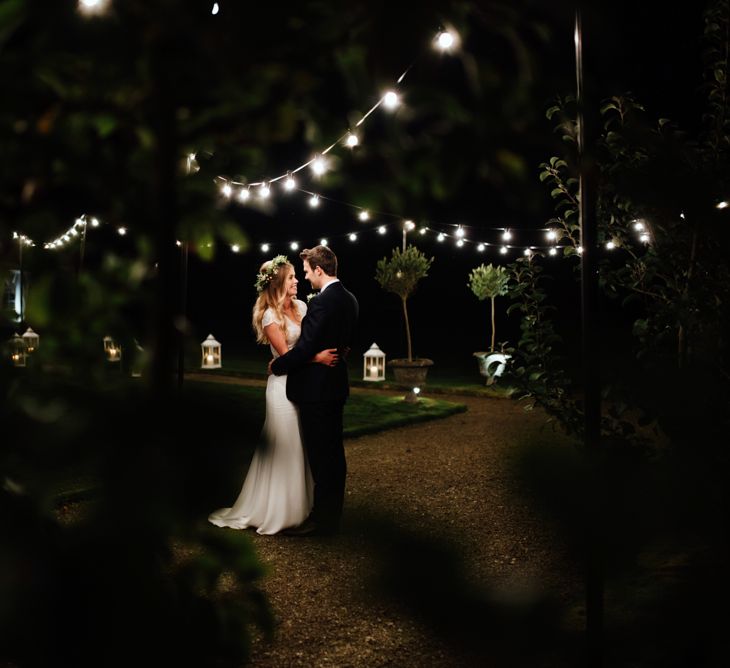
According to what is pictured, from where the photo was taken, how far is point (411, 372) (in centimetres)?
1141

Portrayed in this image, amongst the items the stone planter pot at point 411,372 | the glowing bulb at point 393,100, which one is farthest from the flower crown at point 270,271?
the stone planter pot at point 411,372

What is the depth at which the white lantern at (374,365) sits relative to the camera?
12656mm

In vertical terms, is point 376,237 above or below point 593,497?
above

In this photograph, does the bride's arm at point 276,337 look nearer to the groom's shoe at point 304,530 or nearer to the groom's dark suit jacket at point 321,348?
the groom's dark suit jacket at point 321,348

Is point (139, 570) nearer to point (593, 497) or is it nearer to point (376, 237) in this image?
point (593, 497)

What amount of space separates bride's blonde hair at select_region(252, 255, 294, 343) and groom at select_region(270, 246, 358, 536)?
25 centimetres

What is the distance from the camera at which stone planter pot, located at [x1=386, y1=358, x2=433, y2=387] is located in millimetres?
11375

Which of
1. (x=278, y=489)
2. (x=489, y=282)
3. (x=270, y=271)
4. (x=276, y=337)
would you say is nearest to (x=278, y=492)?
(x=278, y=489)

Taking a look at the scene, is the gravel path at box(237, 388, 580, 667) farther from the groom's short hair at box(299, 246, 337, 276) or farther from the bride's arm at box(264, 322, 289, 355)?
the groom's short hair at box(299, 246, 337, 276)

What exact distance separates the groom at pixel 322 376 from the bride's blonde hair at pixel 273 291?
0.82ft

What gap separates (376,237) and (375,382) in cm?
1401

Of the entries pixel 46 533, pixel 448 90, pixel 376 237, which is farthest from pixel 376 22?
pixel 376 237

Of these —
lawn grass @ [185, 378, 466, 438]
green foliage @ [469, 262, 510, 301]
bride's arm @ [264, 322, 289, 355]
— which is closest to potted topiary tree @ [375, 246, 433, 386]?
lawn grass @ [185, 378, 466, 438]

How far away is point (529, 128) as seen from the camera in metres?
0.67
